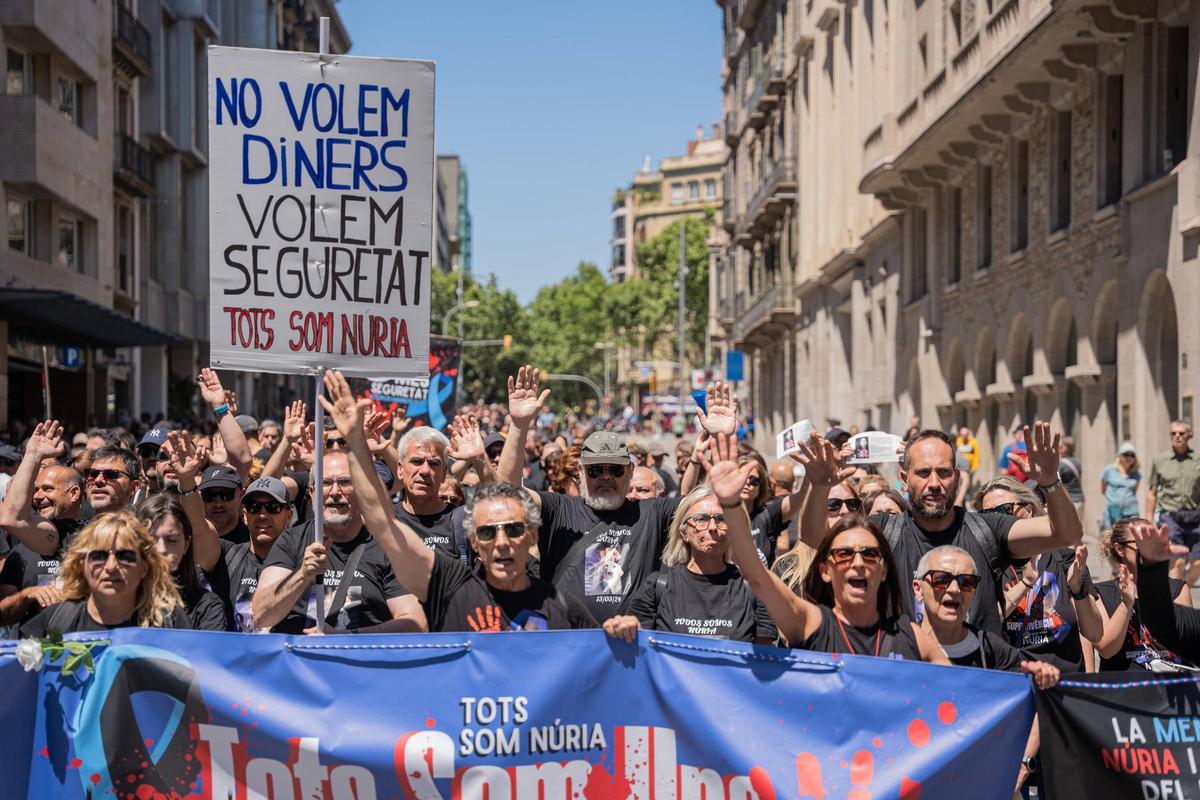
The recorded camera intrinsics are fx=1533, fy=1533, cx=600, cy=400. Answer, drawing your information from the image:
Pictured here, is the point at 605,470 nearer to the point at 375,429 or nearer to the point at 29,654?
the point at 375,429

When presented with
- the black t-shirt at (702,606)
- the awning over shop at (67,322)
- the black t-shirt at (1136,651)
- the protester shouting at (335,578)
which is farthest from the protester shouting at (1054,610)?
the awning over shop at (67,322)

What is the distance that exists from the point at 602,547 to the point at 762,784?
→ 1.80 meters

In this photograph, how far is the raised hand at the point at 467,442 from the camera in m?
7.17

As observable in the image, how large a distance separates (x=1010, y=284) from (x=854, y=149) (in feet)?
44.4

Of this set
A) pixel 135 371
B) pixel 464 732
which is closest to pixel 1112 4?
pixel 464 732

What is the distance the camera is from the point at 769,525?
26.8 feet

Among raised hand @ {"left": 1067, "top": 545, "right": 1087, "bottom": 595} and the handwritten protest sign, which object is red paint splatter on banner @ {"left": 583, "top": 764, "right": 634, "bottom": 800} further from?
raised hand @ {"left": 1067, "top": 545, "right": 1087, "bottom": 595}

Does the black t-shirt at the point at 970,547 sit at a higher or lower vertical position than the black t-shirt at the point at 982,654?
higher

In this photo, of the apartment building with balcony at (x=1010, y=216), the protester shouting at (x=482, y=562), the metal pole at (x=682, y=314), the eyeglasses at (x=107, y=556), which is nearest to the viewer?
the eyeglasses at (x=107, y=556)

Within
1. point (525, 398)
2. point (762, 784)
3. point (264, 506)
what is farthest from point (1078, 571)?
point (264, 506)

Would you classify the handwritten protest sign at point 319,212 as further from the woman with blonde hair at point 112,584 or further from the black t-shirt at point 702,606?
the black t-shirt at point 702,606

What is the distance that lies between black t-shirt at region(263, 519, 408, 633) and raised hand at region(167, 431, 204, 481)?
1.11 metres

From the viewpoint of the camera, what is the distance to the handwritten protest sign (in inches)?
239

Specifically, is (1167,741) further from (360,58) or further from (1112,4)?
(1112,4)
